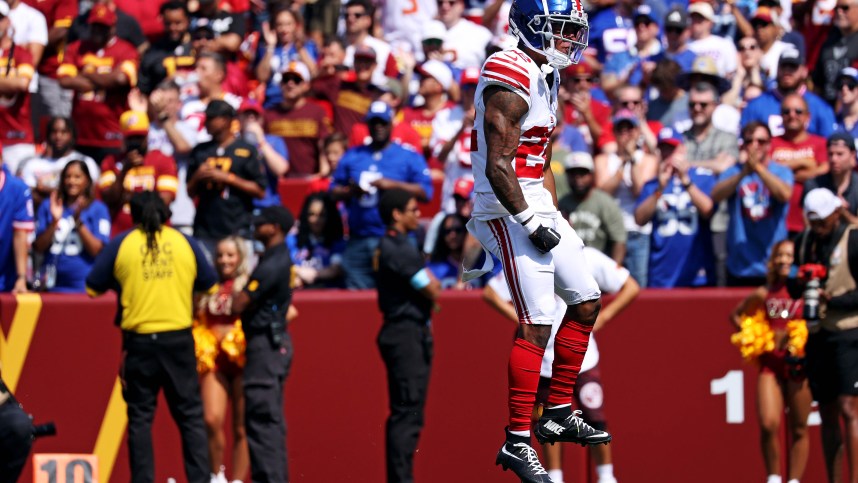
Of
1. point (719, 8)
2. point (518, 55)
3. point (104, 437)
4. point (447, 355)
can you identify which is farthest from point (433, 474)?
point (719, 8)

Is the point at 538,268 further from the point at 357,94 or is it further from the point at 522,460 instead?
the point at 357,94

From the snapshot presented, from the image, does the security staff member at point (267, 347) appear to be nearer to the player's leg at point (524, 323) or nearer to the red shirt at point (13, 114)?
the player's leg at point (524, 323)

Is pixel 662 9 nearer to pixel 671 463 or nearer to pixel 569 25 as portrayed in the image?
pixel 671 463

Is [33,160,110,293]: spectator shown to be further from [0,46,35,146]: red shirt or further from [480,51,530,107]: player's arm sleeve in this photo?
[480,51,530,107]: player's arm sleeve

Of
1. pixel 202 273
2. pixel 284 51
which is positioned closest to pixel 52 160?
pixel 284 51

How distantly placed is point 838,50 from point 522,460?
28.1 ft

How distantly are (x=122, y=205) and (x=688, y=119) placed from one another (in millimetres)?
5350

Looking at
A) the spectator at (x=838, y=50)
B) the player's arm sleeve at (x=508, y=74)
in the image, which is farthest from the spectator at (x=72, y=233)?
the spectator at (x=838, y=50)

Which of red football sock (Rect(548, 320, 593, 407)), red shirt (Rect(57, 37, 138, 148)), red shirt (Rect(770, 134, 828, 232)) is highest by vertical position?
red shirt (Rect(57, 37, 138, 148))

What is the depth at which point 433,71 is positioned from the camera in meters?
15.0

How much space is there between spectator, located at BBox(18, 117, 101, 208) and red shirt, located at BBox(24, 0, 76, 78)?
7.43ft

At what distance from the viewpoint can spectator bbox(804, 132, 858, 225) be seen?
12.2m

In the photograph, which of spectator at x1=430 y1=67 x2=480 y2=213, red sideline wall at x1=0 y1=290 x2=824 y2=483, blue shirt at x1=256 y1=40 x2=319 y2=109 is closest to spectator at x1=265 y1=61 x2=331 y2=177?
blue shirt at x1=256 y1=40 x2=319 y2=109

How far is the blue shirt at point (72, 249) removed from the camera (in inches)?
511
